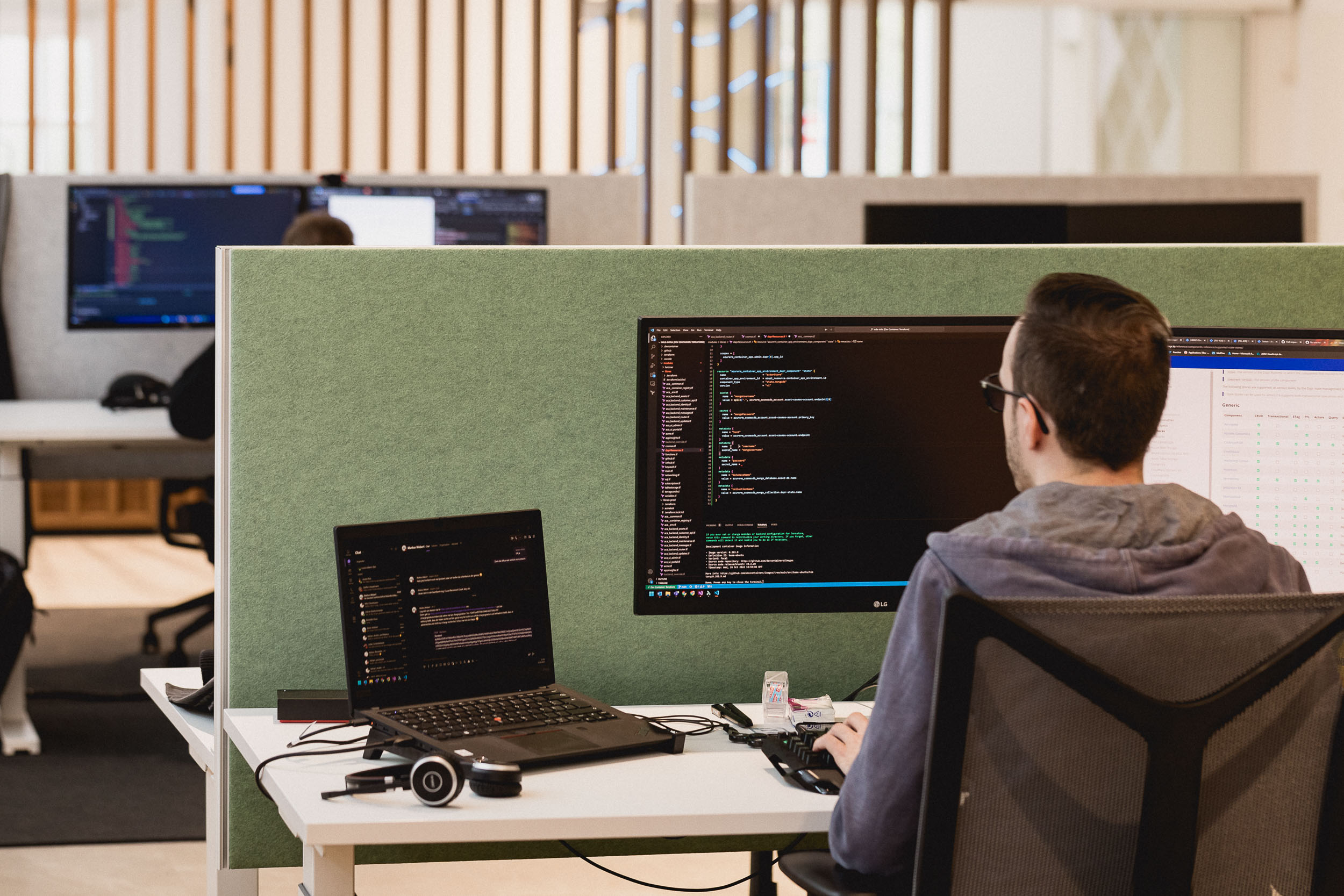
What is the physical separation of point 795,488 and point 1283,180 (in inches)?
115

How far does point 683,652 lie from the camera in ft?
5.45

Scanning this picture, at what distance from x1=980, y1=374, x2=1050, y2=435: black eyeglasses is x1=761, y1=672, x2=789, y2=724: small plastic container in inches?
17.0

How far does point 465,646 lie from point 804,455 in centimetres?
41

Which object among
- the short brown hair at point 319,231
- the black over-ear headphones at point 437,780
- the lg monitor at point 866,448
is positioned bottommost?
the black over-ear headphones at point 437,780

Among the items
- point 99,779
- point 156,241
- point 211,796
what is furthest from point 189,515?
point 211,796

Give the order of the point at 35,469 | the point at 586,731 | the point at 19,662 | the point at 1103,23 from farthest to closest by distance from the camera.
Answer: the point at 1103,23
the point at 35,469
the point at 19,662
the point at 586,731

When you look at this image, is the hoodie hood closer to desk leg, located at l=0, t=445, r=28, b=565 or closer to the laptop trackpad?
the laptop trackpad

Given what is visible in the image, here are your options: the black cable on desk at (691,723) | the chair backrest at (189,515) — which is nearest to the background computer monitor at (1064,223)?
the chair backrest at (189,515)

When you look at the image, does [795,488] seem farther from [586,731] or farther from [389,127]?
[389,127]

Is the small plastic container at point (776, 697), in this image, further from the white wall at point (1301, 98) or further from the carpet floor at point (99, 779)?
the white wall at point (1301, 98)

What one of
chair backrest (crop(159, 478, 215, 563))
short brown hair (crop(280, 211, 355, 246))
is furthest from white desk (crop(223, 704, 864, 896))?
chair backrest (crop(159, 478, 215, 563))

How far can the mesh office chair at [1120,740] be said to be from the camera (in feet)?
3.17

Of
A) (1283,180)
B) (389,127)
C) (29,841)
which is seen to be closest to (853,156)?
(389,127)

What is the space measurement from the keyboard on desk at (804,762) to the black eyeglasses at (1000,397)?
36 centimetres
